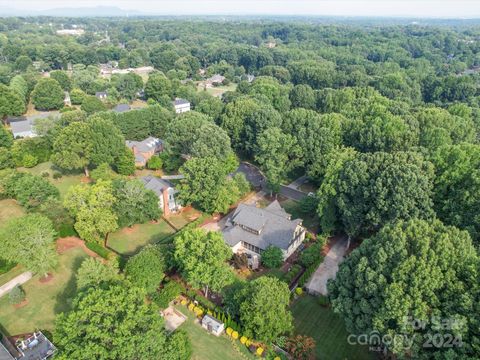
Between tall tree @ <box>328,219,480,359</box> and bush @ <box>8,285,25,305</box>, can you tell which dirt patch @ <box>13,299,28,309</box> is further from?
tall tree @ <box>328,219,480,359</box>

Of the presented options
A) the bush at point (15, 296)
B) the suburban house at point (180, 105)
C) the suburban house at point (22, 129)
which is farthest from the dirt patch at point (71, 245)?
the suburban house at point (180, 105)

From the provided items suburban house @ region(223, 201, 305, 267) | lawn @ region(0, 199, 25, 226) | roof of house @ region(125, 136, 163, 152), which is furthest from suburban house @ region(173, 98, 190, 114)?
suburban house @ region(223, 201, 305, 267)

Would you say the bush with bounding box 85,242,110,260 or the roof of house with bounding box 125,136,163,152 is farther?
the roof of house with bounding box 125,136,163,152

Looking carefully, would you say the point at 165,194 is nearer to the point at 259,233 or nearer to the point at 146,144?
the point at 259,233

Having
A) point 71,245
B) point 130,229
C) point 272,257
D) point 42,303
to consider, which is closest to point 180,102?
point 130,229

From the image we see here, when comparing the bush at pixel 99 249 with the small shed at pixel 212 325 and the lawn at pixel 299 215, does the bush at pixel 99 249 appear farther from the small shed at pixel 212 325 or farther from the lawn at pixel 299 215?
the lawn at pixel 299 215

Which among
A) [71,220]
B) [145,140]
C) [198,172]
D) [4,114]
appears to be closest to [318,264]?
[198,172]

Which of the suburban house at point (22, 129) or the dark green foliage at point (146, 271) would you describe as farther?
the suburban house at point (22, 129)

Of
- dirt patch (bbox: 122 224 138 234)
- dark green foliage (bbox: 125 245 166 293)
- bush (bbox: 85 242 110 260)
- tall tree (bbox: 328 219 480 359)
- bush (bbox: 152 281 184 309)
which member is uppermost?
tall tree (bbox: 328 219 480 359)
